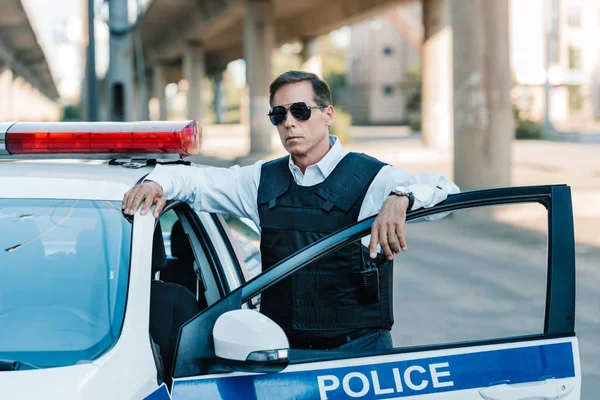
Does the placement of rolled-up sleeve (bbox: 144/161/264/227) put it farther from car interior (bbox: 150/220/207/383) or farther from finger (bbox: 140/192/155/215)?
finger (bbox: 140/192/155/215)

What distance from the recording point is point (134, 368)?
2463 mm

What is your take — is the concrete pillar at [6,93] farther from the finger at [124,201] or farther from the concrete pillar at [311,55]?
the finger at [124,201]

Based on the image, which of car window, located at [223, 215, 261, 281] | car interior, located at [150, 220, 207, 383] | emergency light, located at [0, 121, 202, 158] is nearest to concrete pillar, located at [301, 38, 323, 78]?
car window, located at [223, 215, 261, 281]

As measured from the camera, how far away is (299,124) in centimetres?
321

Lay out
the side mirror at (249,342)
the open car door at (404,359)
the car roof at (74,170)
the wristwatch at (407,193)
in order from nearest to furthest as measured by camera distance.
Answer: the side mirror at (249,342) < the open car door at (404,359) < the wristwatch at (407,193) < the car roof at (74,170)

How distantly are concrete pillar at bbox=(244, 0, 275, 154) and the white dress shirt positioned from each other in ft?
87.0

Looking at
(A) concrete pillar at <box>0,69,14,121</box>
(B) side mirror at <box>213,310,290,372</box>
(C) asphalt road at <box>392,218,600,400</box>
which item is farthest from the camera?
(A) concrete pillar at <box>0,69,14,121</box>

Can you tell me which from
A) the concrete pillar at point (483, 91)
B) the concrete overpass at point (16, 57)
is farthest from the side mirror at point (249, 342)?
the concrete overpass at point (16, 57)

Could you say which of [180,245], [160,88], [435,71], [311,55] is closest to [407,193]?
[180,245]

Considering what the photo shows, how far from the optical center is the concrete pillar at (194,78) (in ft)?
163

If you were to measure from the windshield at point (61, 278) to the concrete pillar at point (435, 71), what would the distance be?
30.4 m

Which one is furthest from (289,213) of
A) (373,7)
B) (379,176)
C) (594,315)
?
(373,7)

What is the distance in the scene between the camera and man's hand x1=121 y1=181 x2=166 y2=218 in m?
2.87

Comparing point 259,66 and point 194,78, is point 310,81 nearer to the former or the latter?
point 259,66
